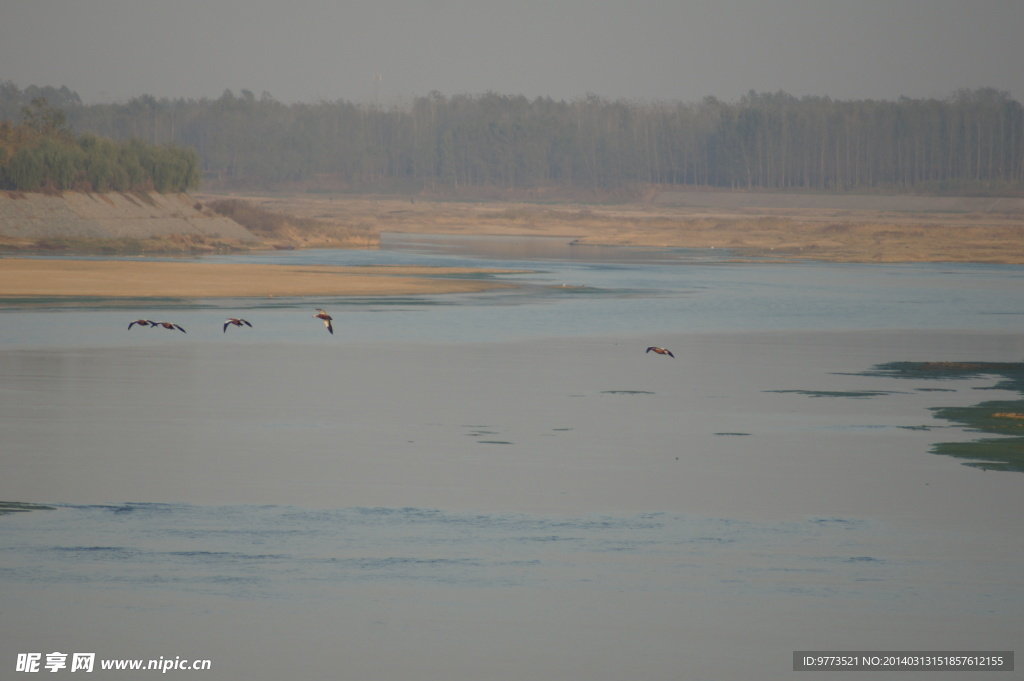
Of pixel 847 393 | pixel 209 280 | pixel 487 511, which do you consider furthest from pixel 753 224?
pixel 487 511

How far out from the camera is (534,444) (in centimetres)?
1487

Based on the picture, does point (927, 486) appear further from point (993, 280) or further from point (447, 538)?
point (993, 280)

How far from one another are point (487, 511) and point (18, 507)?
395 cm

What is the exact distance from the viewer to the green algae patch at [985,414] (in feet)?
47.0

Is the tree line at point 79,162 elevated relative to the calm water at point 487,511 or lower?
elevated

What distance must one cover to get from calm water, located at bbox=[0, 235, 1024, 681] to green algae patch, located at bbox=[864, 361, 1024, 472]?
437 mm

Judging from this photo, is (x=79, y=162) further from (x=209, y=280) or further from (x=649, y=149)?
(x=649, y=149)

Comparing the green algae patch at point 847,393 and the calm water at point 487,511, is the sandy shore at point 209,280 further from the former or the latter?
the green algae patch at point 847,393

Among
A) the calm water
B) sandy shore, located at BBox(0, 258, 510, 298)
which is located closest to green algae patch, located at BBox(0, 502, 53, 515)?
the calm water

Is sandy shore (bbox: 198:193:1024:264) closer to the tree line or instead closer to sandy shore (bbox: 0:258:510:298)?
the tree line

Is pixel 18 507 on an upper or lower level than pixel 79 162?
lower

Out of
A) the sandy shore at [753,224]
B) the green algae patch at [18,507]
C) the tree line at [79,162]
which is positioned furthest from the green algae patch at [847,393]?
the tree line at [79,162]

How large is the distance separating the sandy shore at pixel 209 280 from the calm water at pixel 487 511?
13.5 m

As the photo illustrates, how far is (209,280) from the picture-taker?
42.8 metres
